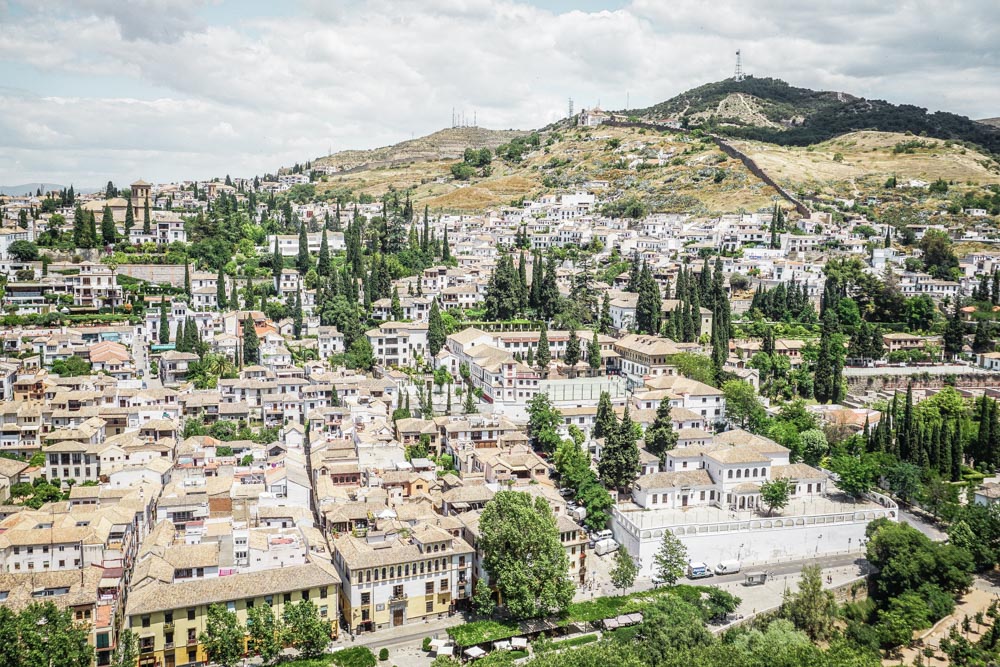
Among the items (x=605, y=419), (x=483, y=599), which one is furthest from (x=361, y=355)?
(x=483, y=599)

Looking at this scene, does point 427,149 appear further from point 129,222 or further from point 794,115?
point 129,222

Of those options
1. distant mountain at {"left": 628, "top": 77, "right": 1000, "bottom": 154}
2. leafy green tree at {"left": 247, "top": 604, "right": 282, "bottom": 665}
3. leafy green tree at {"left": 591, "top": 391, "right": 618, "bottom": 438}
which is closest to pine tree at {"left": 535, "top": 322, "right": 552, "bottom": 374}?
leafy green tree at {"left": 591, "top": 391, "right": 618, "bottom": 438}

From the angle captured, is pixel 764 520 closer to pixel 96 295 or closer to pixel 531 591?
pixel 531 591

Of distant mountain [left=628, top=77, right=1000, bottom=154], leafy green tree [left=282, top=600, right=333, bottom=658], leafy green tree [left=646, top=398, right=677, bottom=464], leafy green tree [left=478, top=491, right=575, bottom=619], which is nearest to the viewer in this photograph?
leafy green tree [left=282, top=600, right=333, bottom=658]

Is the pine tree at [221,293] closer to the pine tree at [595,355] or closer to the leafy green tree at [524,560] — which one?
the pine tree at [595,355]

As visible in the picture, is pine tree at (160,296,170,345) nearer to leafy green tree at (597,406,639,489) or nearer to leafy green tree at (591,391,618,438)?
leafy green tree at (591,391,618,438)

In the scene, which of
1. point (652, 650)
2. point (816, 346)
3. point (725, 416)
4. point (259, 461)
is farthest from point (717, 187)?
point (652, 650)

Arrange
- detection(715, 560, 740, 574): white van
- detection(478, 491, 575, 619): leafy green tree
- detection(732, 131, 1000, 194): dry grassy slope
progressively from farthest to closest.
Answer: detection(732, 131, 1000, 194): dry grassy slope < detection(715, 560, 740, 574): white van < detection(478, 491, 575, 619): leafy green tree
